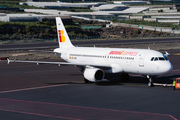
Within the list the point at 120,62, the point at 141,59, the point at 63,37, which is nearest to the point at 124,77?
the point at 120,62

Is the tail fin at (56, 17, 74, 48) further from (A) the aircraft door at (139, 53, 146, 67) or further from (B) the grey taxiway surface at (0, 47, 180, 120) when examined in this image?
(A) the aircraft door at (139, 53, 146, 67)

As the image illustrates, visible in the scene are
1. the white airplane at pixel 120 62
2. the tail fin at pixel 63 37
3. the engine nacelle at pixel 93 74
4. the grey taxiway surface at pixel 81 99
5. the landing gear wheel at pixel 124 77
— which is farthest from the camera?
the tail fin at pixel 63 37

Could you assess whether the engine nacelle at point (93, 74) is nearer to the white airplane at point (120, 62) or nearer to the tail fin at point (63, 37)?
the white airplane at point (120, 62)

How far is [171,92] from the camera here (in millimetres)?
34250

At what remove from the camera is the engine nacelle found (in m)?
37.8

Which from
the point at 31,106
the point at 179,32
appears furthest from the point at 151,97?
the point at 179,32

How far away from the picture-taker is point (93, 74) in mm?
37719

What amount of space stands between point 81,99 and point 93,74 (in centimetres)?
717

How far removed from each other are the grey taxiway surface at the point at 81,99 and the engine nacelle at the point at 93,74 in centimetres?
103

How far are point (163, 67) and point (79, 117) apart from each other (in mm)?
15258

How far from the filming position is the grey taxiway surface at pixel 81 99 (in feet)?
81.9

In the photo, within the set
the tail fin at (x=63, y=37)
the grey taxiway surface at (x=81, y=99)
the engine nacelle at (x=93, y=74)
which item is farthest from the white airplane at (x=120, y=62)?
the tail fin at (x=63, y=37)

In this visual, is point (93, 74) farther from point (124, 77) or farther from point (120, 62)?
point (124, 77)

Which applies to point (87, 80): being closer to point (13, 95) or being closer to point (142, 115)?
point (13, 95)
